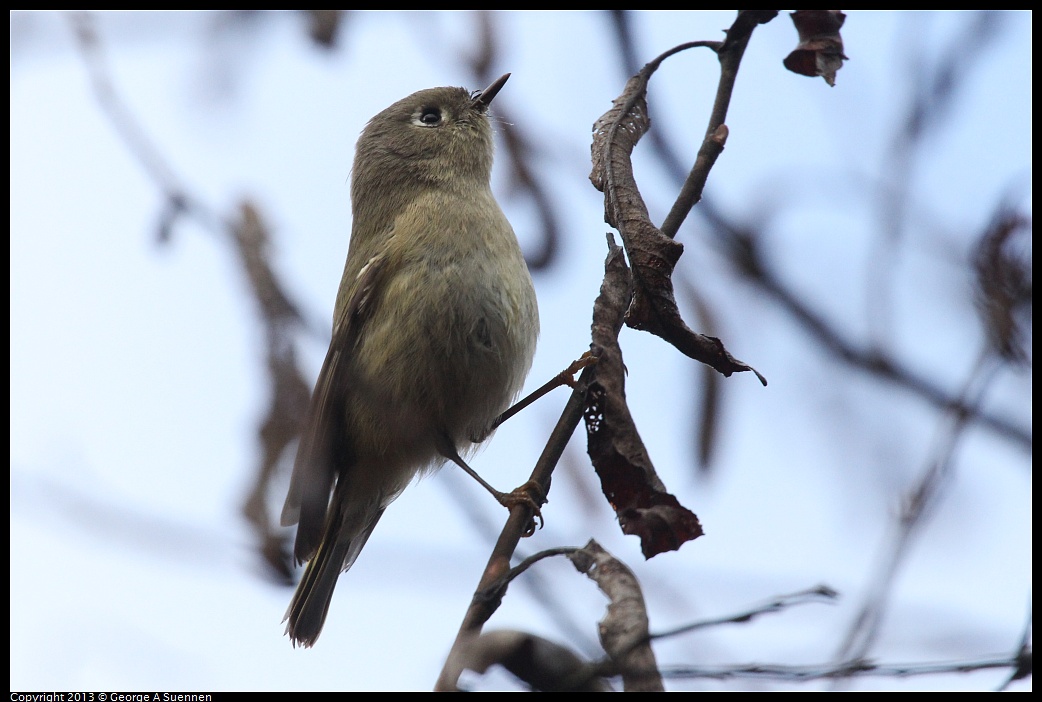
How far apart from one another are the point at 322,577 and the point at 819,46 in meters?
2.28

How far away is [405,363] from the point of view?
315 centimetres

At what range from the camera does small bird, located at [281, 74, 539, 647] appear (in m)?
3.10

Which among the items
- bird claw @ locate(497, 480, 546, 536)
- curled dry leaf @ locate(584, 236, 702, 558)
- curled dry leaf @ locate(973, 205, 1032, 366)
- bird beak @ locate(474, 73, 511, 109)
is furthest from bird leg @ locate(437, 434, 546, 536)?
bird beak @ locate(474, 73, 511, 109)

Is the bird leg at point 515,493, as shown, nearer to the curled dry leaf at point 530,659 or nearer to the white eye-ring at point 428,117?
the curled dry leaf at point 530,659

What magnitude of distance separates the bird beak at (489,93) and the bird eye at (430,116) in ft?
0.52

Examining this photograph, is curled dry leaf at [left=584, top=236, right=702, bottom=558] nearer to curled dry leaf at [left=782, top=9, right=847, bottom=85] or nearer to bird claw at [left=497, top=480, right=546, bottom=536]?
bird claw at [left=497, top=480, right=546, bottom=536]

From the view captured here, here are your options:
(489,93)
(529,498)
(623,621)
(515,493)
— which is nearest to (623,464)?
(623,621)

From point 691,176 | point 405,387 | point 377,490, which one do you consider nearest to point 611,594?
point 691,176

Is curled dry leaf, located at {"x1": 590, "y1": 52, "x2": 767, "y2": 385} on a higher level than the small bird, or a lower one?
lower

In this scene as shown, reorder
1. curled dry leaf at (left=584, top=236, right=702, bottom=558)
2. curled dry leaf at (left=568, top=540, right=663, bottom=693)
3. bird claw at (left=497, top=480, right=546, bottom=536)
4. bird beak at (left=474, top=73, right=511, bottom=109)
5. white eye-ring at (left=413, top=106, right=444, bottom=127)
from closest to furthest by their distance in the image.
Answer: curled dry leaf at (left=568, top=540, right=663, bottom=693), curled dry leaf at (left=584, top=236, right=702, bottom=558), bird claw at (left=497, top=480, right=546, bottom=536), bird beak at (left=474, top=73, right=511, bottom=109), white eye-ring at (left=413, top=106, right=444, bottom=127)

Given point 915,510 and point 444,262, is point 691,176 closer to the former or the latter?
point 915,510

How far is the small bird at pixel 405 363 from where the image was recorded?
3.10 meters

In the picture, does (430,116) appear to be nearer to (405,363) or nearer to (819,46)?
(405,363)

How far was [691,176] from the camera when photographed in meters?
1.93
